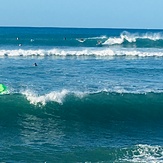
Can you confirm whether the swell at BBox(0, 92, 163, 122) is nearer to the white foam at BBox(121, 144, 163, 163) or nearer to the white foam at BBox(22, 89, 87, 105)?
the white foam at BBox(22, 89, 87, 105)

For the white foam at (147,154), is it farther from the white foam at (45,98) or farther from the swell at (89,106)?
the white foam at (45,98)

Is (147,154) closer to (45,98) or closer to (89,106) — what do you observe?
(89,106)

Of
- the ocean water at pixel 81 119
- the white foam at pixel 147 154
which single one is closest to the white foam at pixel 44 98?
the ocean water at pixel 81 119

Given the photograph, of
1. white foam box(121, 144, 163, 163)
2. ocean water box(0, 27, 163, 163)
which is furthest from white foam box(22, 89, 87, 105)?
white foam box(121, 144, 163, 163)

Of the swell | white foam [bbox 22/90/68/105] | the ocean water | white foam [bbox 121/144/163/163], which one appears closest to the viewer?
white foam [bbox 121/144/163/163]

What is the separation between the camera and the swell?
58.5ft

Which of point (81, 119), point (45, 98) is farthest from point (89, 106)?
point (45, 98)

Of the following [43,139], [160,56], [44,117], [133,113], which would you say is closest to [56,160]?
[43,139]

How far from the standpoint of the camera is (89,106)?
18875 millimetres

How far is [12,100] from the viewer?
62.3ft

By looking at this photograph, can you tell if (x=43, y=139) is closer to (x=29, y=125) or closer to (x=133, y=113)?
(x=29, y=125)

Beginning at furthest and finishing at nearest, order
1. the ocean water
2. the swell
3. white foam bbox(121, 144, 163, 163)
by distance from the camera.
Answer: the swell
the ocean water
white foam bbox(121, 144, 163, 163)

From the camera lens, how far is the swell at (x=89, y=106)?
17828 mm

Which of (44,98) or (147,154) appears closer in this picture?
(147,154)
